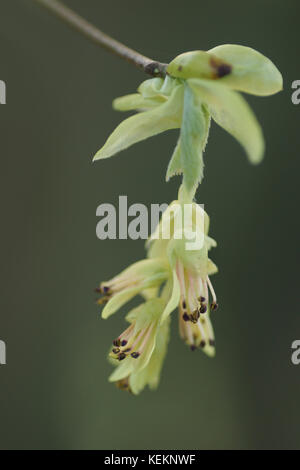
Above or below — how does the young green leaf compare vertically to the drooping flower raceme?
above

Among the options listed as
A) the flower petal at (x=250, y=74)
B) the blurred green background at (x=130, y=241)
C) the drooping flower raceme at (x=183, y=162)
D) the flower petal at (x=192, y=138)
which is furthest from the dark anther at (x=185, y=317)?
the blurred green background at (x=130, y=241)

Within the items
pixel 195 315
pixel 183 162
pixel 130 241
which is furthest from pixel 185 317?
pixel 130 241

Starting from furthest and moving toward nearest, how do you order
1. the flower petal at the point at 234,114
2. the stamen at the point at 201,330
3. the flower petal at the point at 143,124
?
the stamen at the point at 201,330 → the flower petal at the point at 143,124 → the flower petal at the point at 234,114

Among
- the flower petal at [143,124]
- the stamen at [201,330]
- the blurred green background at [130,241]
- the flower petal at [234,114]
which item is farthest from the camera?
the blurred green background at [130,241]

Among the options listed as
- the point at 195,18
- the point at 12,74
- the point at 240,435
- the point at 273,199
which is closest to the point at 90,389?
the point at 240,435

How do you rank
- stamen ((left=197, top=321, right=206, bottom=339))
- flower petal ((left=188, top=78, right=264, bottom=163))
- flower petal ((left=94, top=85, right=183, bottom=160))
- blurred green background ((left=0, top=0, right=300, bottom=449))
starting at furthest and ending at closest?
blurred green background ((left=0, top=0, right=300, bottom=449)) → stamen ((left=197, top=321, right=206, bottom=339)) → flower petal ((left=94, top=85, right=183, bottom=160)) → flower petal ((left=188, top=78, right=264, bottom=163))

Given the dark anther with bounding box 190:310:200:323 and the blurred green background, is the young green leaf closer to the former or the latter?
the dark anther with bounding box 190:310:200:323

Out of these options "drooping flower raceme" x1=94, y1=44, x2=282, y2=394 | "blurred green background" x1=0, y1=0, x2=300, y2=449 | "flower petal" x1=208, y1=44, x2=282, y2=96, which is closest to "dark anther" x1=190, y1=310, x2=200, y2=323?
"drooping flower raceme" x1=94, y1=44, x2=282, y2=394

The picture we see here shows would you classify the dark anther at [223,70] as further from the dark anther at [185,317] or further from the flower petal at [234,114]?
the dark anther at [185,317]

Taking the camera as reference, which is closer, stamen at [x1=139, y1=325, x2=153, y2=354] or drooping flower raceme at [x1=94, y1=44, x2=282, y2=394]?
drooping flower raceme at [x1=94, y1=44, x2=282, y2=394]
